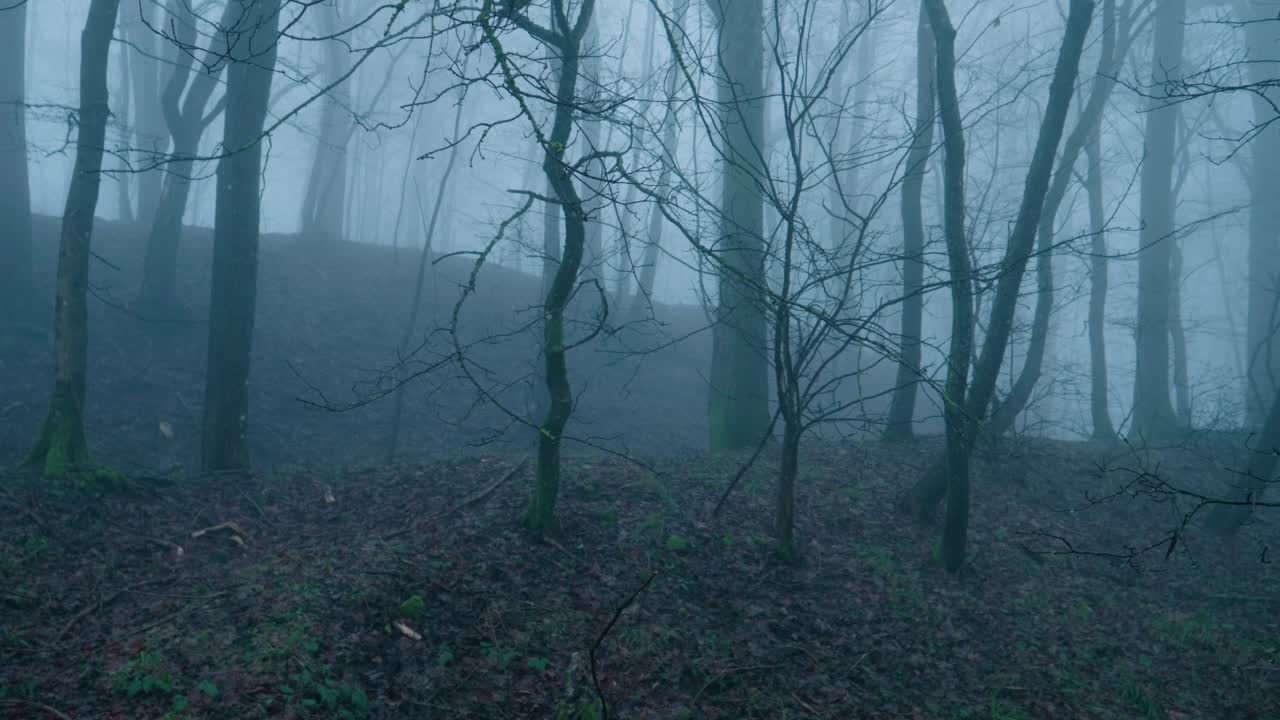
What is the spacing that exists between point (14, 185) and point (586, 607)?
13.8 metres

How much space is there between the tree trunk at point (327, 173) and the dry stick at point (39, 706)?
18856mm

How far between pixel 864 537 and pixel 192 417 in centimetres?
1051

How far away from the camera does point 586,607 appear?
637 centimetres

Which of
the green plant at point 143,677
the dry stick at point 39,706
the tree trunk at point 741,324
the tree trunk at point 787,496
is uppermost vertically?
Answer: the tree trunk at point 741,324

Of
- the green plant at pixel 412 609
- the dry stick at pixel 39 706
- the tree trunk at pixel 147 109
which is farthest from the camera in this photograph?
the tree trunk at pixel 147 109

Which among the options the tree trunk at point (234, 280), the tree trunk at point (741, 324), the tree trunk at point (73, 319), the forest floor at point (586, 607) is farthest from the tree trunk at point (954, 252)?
the tree trunk at point (73, 319)

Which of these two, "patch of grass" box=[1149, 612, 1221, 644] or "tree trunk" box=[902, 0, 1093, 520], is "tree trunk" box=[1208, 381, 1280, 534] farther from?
"tree trunk" box=[902, 0, 1093, 520]

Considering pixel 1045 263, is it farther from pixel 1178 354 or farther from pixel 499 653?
pixel 499 653

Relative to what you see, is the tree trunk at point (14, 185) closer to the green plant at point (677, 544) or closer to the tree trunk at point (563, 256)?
the tree trunk at point (563, 256)

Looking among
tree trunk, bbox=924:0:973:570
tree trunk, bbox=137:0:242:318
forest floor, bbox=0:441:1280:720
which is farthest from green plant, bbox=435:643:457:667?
tree trunk, bbox=137:0:242:318

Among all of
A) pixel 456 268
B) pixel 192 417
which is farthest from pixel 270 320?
pixel 456 268

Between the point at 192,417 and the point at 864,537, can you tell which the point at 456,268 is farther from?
the point at 864,537

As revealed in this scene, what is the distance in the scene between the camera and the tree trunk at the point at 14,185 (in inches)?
519

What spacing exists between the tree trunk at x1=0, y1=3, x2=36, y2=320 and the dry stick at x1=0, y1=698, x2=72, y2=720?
1139 centimetres
